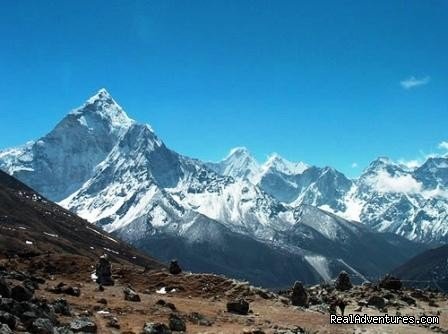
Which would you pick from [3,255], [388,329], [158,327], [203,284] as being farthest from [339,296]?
[3,255]

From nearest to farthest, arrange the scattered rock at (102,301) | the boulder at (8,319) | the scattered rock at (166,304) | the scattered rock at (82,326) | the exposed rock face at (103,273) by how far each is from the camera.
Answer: the boulder at (8,319) < the scattered rock at (82,326) < the scattered rock at (102,301) < the scattered rock at (166,304) < the exposed rock face at (103,273)

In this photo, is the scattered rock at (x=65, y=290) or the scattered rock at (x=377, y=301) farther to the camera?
the scattered rock at (x=377, y=301)

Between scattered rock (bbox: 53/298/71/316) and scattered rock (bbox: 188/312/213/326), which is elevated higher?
scattered rock (bbox: 53/298/71/316)

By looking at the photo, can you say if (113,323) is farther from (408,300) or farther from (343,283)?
(343,283)

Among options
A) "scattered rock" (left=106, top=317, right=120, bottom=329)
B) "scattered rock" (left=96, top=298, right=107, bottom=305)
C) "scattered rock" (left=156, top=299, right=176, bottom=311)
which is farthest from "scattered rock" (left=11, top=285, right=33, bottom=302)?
"scattered rock" (left=156, top=299, right=176, bottom=311)

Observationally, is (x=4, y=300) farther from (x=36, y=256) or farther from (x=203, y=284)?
(x=36, y=256)

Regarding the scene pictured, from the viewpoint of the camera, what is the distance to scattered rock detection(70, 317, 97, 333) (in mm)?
37562

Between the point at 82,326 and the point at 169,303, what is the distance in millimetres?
18155

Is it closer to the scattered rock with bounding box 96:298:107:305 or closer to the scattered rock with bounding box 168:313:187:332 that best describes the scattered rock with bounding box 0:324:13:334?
the scattered rock with bounding box 168:313:187:332

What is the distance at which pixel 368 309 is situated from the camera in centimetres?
6344

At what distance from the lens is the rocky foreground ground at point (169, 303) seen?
39.8 meters

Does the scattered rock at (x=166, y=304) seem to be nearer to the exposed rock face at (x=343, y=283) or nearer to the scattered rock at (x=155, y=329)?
the scattered rock at (x=155, y=329)

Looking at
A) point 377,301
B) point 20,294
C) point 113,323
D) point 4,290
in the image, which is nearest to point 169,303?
point 113,323

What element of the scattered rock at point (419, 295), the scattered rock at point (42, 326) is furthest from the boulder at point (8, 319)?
the scattered rock at point (419, 295)
